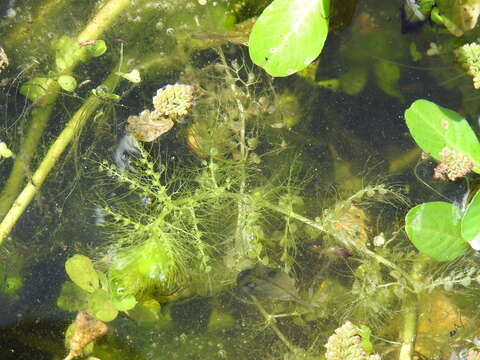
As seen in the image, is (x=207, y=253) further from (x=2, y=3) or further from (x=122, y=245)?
(x=2, y=3)

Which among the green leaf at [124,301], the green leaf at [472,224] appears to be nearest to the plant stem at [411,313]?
the green leaf at [472,224]

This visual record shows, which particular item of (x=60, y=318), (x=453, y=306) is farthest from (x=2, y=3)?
(x=453, y=306)

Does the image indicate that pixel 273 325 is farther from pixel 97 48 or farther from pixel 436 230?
pixel 97 48

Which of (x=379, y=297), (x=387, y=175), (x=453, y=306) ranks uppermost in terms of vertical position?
(x=387, y=175)

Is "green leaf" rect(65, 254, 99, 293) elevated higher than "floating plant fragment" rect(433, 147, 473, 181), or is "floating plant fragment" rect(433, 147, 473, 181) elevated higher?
"green leaf" rect(65, 254, 99, 293)

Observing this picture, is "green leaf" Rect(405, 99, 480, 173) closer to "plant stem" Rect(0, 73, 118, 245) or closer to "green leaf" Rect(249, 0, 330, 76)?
"green leaf" Rect(249, 0, 330, 76)

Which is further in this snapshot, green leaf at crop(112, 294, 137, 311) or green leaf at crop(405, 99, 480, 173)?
green leaf at crop(112, 294, 137, 311)

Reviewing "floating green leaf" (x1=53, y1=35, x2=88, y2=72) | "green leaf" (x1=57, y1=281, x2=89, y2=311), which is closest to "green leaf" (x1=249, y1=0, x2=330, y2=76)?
"floating green leaf" (x1=53, y1=35, x2=88, y2=72)
